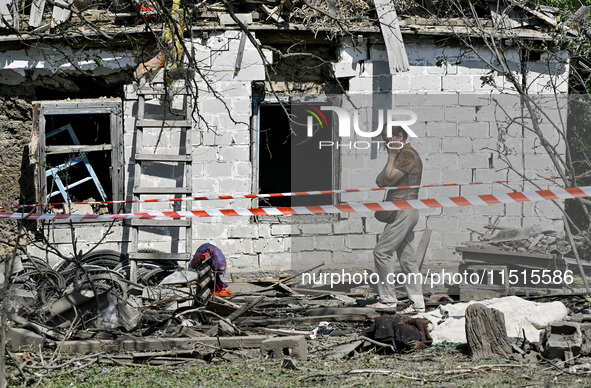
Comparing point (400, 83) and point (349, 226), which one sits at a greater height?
point (400, 83)

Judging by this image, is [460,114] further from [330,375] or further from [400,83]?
[330,375]

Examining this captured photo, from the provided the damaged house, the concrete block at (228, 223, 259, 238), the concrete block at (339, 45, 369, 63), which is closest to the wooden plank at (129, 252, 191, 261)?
the damaged house

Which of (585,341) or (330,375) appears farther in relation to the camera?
(585,341)

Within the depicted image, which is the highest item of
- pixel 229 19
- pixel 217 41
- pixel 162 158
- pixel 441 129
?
pixel 229 19

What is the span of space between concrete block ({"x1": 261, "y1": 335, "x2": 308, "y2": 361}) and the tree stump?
1282mm

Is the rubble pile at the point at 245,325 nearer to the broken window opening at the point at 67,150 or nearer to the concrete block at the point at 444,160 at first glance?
the broken window opening at the point at 67,150

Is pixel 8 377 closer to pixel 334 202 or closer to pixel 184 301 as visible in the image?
pixel 184 301

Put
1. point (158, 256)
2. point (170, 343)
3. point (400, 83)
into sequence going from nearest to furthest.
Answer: point (170, 343) → point (158, 256) → point (400, 83)

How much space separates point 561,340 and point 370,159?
211 inches

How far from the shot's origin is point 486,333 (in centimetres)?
575

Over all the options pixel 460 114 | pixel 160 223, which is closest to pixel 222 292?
pixel 160 223

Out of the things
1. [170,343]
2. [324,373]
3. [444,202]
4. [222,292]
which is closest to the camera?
[324,373]

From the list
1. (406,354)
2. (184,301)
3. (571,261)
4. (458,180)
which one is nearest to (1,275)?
(184,301)

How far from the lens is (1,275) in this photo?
27.0ft
